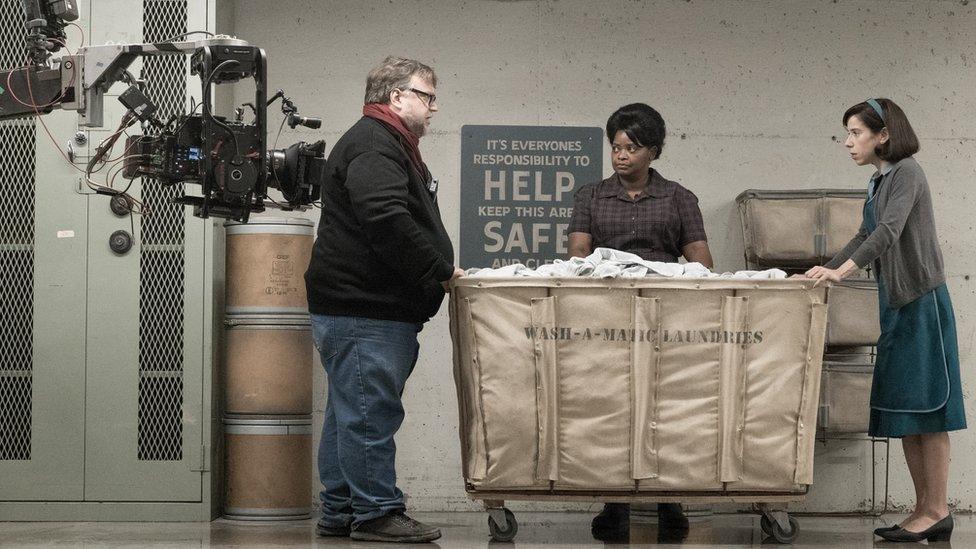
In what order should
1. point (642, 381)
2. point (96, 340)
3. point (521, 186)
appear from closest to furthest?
point (642, 381), point (96, 340), point (521, 186)

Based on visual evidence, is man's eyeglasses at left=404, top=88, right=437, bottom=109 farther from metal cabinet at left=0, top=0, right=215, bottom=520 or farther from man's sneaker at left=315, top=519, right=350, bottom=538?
man's sneaker at left=315, top=519, right=350, bottom=538

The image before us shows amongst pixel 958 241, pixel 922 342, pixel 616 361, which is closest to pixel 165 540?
pixel 616 361

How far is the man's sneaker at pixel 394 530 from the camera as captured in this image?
13.1ft

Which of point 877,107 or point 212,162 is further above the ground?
point 877,107

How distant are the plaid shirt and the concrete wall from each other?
2.44 feet

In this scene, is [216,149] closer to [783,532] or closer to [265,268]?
[265,268]

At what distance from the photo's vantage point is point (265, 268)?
481 centimetres

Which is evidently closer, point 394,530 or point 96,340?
point 394,530

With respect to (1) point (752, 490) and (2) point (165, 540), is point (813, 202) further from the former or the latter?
(2) point (165, 540)

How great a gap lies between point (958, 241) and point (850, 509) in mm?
1366

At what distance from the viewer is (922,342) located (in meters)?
4.21

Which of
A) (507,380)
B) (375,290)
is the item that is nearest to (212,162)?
(375,290)

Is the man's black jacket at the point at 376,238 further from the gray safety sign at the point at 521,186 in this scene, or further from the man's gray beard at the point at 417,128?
the gray safety sign at the point at 521,186

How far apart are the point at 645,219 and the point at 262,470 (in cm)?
190
